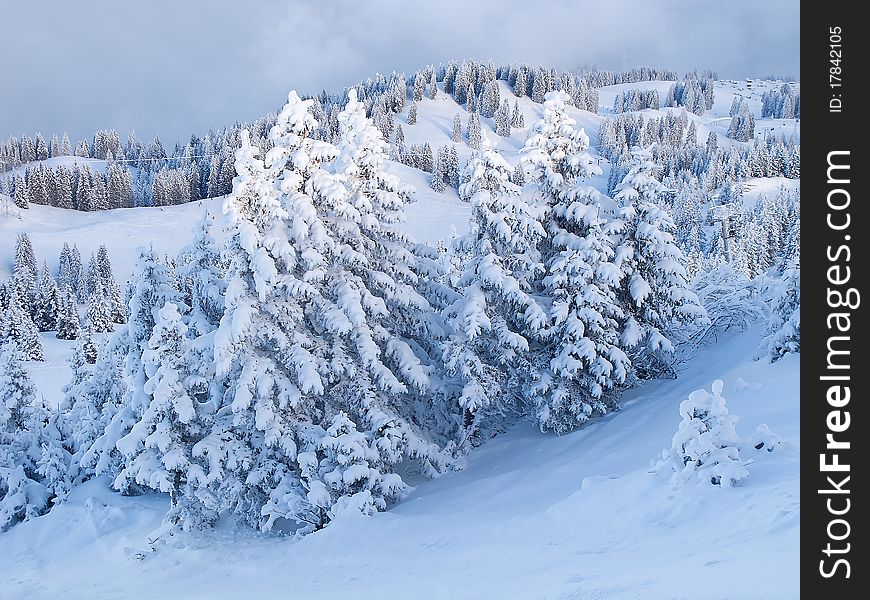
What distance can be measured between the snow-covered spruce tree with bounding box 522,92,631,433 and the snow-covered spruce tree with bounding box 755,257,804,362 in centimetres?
375

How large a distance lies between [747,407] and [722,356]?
6189 millimetres

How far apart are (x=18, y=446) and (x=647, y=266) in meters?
24.0

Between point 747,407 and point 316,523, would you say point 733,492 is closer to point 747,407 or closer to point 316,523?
point 747,407

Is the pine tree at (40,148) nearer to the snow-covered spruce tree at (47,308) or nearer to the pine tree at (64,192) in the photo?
the pine tree at (64,192)

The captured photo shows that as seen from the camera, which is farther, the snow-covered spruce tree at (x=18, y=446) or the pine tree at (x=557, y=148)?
the snow-covered spruce tree at (x=18, y=446)

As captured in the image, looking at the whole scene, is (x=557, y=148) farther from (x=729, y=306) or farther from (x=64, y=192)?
(x=64, y=192)

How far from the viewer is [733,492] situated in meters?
9.83

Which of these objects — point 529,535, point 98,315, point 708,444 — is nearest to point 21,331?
point 98,315

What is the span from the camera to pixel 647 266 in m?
19.6

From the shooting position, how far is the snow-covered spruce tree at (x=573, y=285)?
18.1 m

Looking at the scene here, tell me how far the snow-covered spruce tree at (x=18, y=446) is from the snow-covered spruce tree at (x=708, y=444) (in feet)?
72.9

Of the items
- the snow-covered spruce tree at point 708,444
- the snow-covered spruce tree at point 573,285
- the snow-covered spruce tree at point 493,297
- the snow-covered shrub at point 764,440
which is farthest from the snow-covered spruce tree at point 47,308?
the snow-covered shrub at point 764,440

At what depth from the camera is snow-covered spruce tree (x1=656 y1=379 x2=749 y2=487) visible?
33.3 ft
